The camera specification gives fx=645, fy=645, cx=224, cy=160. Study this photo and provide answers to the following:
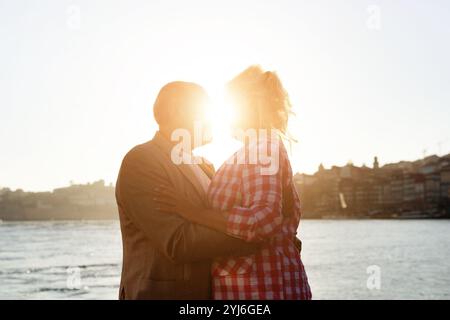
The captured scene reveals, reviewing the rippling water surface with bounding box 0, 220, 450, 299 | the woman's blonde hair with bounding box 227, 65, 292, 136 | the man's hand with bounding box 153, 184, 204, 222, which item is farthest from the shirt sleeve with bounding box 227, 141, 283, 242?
the rippling water surface with bounding box 0, 220, 450, 299

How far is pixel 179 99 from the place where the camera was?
93.7 inches

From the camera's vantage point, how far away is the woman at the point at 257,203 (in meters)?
2.12

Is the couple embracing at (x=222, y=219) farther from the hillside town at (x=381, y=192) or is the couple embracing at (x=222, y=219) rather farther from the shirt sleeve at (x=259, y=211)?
the hillside town at (x=381, y=192)

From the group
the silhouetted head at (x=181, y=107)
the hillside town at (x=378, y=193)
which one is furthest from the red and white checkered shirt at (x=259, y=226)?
the hillside town at (x=378, y=193)

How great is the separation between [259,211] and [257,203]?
3 centimetres

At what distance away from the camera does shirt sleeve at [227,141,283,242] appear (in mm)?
2090
